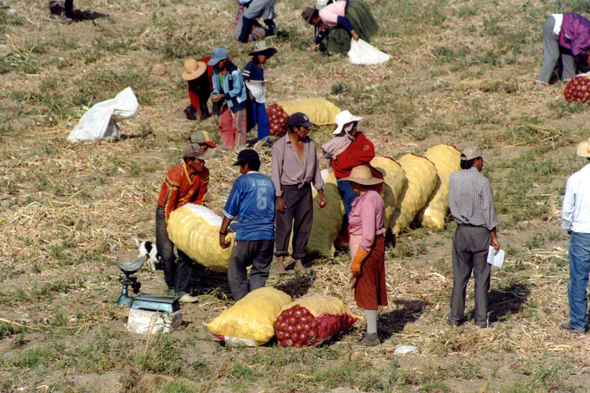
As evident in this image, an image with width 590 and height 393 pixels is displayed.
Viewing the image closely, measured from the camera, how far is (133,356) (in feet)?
19.2

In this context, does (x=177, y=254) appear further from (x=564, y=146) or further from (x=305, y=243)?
(x=564, y=146)

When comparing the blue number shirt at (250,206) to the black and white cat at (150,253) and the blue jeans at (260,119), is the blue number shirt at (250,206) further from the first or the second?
the blue jeans at (260,119)

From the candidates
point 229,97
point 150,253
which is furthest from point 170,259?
point 229,97

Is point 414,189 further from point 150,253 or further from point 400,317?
point 150,253

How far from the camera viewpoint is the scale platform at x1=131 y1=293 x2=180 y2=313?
21.1 feet

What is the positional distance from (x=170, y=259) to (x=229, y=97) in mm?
4458

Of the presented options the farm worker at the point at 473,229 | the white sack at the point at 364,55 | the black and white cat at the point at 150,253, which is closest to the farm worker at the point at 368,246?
the farm worker at the point at 473,229

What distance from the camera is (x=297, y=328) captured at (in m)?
5.97

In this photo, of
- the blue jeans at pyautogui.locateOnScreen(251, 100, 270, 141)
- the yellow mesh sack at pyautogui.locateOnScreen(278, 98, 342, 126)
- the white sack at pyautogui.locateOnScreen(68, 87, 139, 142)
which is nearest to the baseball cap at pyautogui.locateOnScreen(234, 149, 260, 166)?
the blue jeans at pyautogui.locateOnScreen(251, 100, 270, 141)

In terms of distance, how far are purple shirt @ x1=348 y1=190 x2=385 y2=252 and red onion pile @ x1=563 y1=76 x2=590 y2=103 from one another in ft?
27.4

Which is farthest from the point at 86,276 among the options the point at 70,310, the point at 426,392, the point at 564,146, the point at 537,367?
the point at 564,146

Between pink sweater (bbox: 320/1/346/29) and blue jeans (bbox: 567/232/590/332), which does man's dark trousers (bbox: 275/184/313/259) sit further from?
pink sweater (bbox: 320/1/346/29)

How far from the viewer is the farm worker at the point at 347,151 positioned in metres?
7.97

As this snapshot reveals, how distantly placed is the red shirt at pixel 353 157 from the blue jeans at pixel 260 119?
356 centimetres
